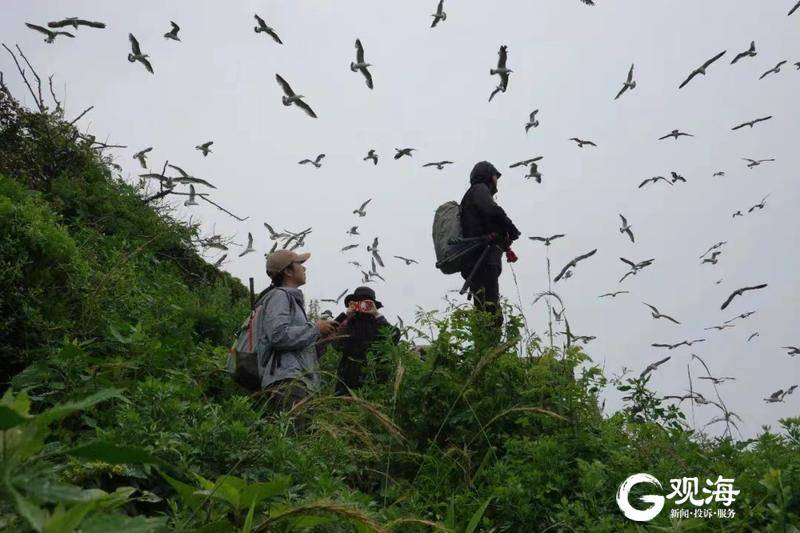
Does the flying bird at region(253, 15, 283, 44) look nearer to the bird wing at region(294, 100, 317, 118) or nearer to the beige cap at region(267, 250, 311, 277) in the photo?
the bird wing at region(294, 100, 317, 118)

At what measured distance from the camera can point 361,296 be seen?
8703 mm

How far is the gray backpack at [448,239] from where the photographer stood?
10.0 meters

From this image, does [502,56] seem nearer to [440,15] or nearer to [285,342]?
[440,15]

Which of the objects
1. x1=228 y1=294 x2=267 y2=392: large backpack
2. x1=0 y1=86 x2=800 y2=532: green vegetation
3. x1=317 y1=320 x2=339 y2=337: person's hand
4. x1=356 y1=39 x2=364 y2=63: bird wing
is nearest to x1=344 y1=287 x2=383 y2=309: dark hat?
x1=317 y1=320 x2=339 y2=337: person's hand

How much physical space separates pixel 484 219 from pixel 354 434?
4.53 m

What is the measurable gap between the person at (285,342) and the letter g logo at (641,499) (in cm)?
246

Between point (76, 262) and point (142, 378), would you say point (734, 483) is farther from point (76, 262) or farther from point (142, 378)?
point (76, 262)

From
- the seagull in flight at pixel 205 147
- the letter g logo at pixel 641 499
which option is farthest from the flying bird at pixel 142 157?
the letter g logo at pixel 641 499

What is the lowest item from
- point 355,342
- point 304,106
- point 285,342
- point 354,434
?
point 354,434

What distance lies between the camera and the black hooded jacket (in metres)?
9.86

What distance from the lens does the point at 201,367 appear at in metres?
7.98

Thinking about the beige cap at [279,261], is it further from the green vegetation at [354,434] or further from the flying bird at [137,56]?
the flying bird at [137,56]

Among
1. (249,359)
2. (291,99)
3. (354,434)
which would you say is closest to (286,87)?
(291,99)

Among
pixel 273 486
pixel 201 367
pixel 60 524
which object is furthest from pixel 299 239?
pixel 60 524
